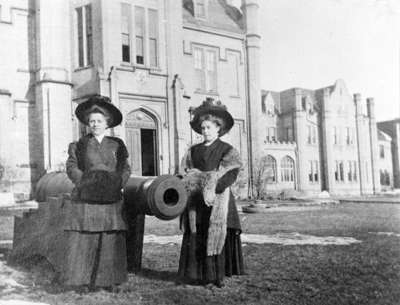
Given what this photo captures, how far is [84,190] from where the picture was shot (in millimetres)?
4664

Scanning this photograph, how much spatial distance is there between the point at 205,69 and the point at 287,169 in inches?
732

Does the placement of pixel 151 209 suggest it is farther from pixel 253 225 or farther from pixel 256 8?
pixel 256 8

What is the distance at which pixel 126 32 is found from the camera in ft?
62.1

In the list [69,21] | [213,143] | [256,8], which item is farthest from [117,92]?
[213,143]

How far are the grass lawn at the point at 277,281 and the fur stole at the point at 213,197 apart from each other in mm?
512

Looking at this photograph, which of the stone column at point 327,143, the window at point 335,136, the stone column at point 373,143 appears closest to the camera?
the stone column at point 327,143

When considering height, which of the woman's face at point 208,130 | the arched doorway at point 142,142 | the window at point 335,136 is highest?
the window at point 335,136

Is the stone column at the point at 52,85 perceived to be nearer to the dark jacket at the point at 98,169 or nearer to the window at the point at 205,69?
the window at the point at 205,69

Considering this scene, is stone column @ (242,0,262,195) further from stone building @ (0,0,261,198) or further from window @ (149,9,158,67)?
window @ (149,9,158,67)

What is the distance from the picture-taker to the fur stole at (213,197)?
4.82m

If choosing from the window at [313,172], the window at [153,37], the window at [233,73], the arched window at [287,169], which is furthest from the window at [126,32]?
the window at [313,172]

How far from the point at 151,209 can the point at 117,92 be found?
556 inches

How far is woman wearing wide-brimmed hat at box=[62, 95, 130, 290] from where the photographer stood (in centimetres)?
463

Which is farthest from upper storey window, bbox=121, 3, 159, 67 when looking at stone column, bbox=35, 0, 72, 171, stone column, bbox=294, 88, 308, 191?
stone column, bbox=294, 88, 308, 191
